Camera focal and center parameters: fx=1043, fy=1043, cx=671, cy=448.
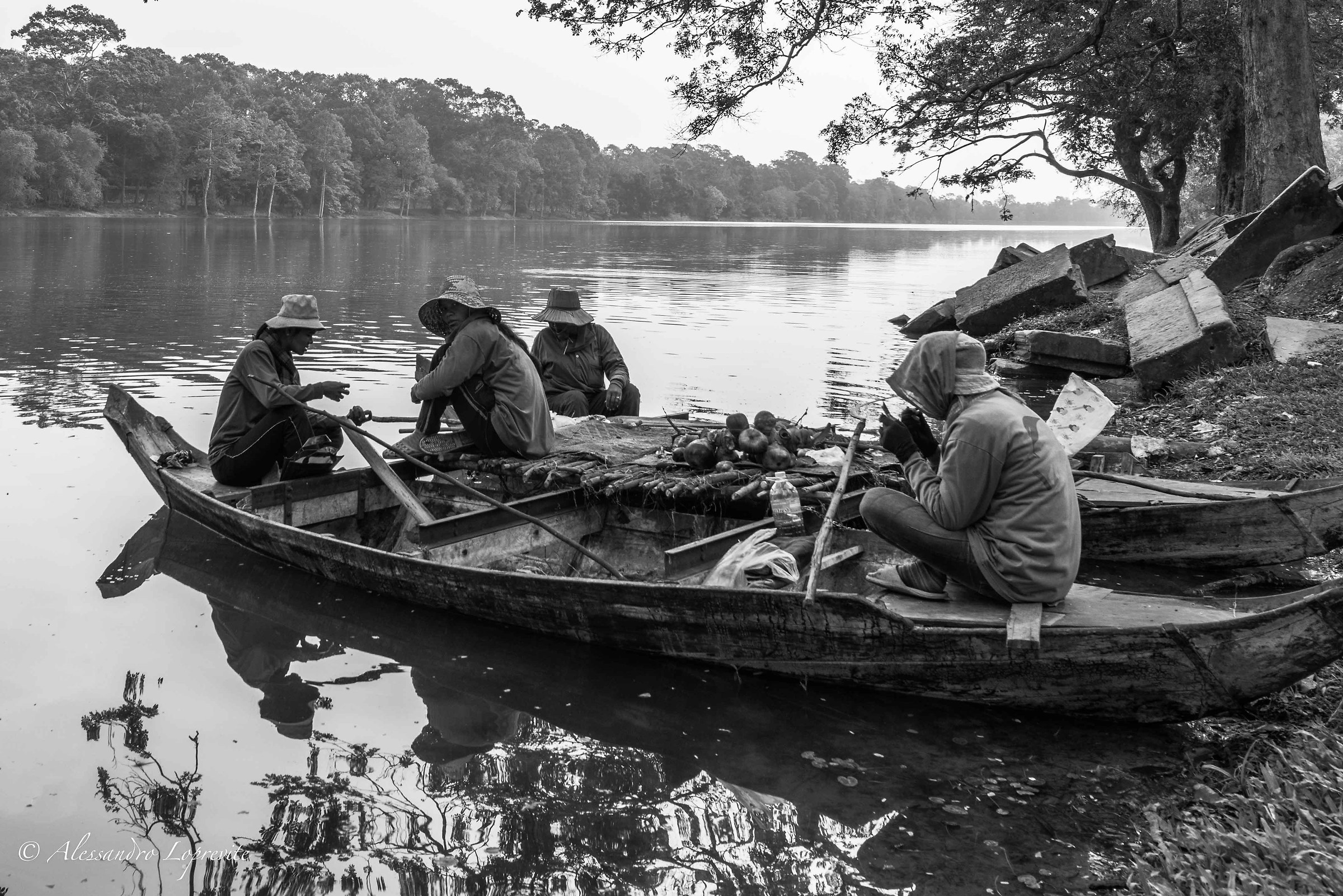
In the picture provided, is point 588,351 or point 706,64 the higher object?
point 706,64

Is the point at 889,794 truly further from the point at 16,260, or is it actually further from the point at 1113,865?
the point at 16,260

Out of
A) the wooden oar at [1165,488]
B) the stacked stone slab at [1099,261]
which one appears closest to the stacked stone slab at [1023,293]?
the stacked stone slab at [1099,261]

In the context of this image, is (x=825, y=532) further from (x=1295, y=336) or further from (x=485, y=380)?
(x=1295, y=336)

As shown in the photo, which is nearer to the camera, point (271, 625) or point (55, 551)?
point (271, 625)

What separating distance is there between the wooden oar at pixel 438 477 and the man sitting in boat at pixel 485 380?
19.6 inches

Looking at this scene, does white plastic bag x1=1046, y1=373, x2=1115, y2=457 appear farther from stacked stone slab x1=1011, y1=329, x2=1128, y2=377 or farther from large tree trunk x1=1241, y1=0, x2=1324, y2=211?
large tree trunk x1=1241, y1=0, x2=1324, y2=211

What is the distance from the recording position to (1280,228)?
12648 millimetres

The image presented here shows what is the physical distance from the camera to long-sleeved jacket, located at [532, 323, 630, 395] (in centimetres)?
1041

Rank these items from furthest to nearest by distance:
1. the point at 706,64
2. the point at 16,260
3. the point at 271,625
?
the point at 16,260 < the point at 706,64 < the point at 271,625

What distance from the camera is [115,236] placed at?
43.1m

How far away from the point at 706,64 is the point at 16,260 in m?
24.3

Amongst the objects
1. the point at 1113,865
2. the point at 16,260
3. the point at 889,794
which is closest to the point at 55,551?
the point at 889,794

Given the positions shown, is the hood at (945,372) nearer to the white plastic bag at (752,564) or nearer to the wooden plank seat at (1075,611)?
the wooden plank seat at (1075,611)

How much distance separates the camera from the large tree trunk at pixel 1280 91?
13156 millimetres
